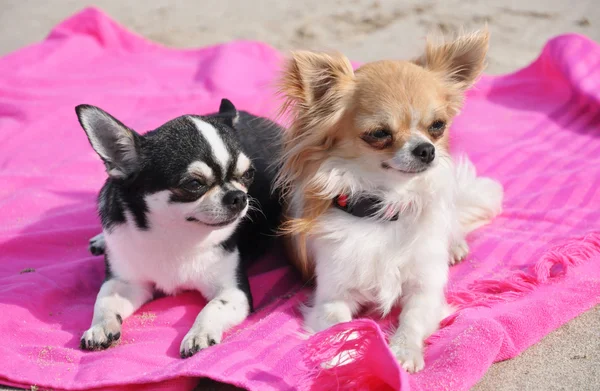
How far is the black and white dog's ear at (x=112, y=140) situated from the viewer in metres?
2.67

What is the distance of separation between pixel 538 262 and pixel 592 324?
36 centimetres

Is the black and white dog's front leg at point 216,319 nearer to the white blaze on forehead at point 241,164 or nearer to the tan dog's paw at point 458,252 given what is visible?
the white blaze on forehead at point 241,164

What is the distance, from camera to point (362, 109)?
280cm

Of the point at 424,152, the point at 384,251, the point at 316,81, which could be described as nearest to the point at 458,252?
the point at 384,251

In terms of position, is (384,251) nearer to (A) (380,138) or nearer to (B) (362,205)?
(B) (362,205)

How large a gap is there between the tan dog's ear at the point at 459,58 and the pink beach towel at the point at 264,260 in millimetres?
819

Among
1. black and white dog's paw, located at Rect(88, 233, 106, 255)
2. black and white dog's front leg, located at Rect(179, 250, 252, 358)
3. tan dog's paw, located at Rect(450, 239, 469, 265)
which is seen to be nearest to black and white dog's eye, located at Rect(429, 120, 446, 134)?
tan dog's paw, located at Rect(450, 239, 469, 265)

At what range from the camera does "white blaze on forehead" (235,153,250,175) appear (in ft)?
9.39

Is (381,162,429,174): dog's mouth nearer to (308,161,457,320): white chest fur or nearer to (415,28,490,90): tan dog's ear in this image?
(308,161,457,320): white chest fur

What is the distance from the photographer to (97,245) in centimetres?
353

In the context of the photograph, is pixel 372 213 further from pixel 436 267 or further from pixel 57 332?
pixel 57 332

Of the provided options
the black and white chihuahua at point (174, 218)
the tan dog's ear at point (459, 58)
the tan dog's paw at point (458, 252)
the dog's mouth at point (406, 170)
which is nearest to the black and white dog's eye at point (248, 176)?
the black and white chihuahua at point (174, 218)

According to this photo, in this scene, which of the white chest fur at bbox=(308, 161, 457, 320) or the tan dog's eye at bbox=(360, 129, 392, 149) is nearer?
the tan dog's eye at bbox=(360, 129, 392, 149)

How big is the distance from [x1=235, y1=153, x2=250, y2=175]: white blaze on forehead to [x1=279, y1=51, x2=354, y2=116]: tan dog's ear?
327 millimetres
